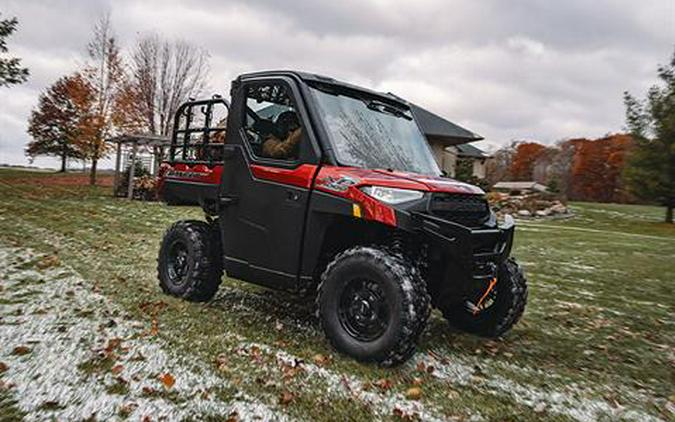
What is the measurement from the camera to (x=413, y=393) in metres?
3.27

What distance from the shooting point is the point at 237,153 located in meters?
4.65

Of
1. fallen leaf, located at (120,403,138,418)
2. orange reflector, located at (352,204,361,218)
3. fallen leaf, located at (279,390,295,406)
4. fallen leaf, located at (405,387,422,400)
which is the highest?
orange reflector, located at (352,204,361,218)

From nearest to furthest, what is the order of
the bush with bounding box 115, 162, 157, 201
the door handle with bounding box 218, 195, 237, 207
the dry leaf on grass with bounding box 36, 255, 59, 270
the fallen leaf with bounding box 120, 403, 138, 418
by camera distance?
the fallen leaf with bounding box 120, 403, 138, 418, the door handle with bounding box 218, 195, 237, 207, the dry leaf on grass with bounding box 36, 255, 59, 270, the bush with bounding box 115, 162, 157, 201

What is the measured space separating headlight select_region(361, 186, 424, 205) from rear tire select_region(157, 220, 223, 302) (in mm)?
2157

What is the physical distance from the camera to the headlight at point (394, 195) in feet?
12.0

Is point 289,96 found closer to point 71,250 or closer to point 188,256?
point 188,256

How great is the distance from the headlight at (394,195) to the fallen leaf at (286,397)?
1507mm

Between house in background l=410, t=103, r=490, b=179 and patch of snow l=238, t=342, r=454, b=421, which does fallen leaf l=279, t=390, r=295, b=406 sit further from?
house in background l=410, t=103, r=490, b=179

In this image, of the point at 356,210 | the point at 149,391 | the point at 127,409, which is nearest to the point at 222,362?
the point at 149,391

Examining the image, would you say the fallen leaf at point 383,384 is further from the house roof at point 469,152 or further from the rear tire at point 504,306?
the house roof at point 469,152

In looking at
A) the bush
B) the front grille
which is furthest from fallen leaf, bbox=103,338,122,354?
the bush

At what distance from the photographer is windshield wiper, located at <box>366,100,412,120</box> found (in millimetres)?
4723

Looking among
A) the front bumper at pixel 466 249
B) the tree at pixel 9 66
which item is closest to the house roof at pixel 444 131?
the tree at pixel 9 66

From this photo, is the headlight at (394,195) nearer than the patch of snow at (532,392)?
No
